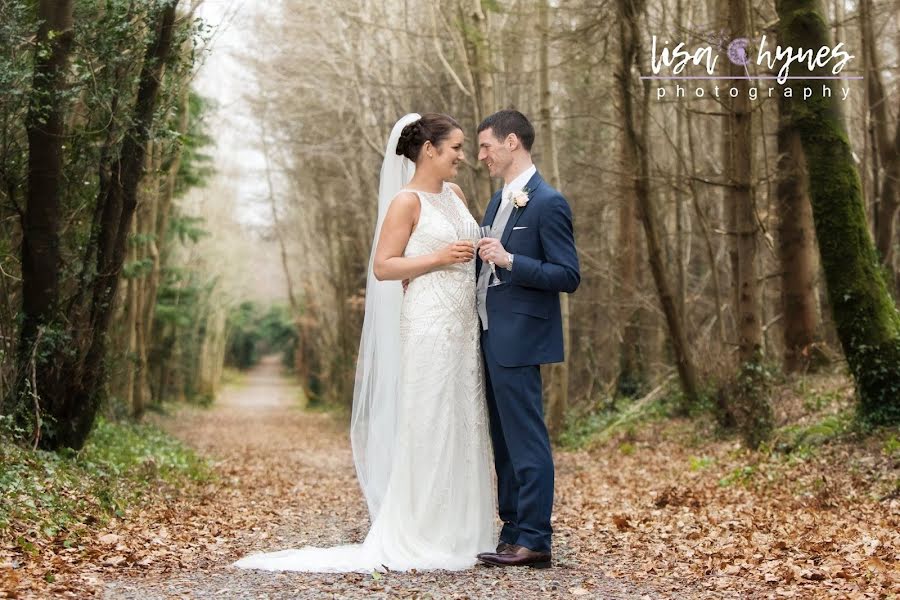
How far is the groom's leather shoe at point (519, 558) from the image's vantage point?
521 cm

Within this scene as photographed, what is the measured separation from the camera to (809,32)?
873 cm

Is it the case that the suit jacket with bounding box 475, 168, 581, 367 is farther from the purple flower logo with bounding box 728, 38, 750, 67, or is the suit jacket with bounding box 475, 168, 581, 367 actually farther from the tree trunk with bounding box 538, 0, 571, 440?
the tree trunk with bounding box 538, 0, 571, 440

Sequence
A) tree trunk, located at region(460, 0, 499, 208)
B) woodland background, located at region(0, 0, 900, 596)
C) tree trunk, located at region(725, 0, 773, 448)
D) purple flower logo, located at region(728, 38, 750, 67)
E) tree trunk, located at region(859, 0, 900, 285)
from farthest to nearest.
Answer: tree trunk, located at region(859, 0, 900, 285) → tree trunk, located at region(460, 0, 499, 208) → purple flower logo, located at region(728, 38, 750, 67) → tree trunk, located at region(725, 0, 773, 448) → woodland background, located at region(0, 0, 900, 596)

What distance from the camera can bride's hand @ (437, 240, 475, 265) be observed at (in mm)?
5355

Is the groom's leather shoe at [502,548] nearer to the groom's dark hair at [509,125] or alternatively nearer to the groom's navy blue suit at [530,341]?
the groom's navy blue suit at [530,341]

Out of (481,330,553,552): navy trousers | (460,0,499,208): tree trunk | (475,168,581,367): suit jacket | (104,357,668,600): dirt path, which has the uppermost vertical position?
(460,0,499,208): tree trunk

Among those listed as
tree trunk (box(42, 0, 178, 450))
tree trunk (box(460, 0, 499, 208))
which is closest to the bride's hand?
tree trunk (box(42, 0, 178, 450))

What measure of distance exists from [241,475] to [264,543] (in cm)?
573

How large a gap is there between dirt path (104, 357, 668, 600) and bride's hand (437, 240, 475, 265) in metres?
1.72

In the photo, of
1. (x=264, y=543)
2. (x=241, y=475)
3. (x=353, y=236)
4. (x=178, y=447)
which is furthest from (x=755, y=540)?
(x=353, y=236)

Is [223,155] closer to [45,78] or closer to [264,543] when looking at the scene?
[45,78]

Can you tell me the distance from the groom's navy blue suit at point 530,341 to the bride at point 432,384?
21 cm

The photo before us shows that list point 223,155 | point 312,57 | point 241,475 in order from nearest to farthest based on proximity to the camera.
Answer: point 241,475
point 312,57
point 223,155

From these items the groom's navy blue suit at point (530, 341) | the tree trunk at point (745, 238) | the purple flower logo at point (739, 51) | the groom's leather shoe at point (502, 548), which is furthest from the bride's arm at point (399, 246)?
the purple flower logo at point (739, 51)
